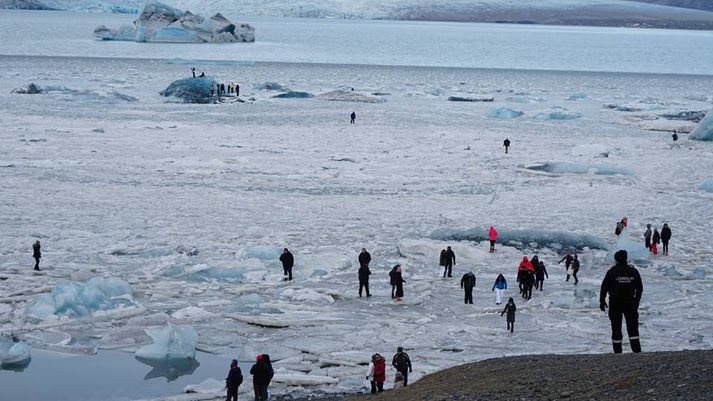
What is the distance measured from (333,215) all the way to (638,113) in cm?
2778

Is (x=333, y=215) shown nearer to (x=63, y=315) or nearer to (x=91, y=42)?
(x=63, y=315)

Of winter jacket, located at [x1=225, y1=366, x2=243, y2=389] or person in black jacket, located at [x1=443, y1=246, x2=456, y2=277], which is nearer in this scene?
winter jacket, located at [x1=225, y1=366, x2=243, y2=389]

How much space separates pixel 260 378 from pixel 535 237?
30.3 ft

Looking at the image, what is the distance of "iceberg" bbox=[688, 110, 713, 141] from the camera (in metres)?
35.3

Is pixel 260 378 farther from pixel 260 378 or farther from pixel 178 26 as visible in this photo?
pixel 178 26

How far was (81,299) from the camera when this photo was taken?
557 inches

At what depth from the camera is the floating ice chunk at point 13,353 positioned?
12.1 m

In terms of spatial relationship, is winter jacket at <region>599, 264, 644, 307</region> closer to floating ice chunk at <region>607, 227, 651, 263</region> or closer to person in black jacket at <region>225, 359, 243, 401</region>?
person in black jacket at <region>225, 359, 243, 401</region>

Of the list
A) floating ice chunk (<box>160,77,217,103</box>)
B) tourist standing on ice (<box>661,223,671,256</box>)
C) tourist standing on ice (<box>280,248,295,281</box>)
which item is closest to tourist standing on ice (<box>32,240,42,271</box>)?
tourist standing on ice (<box>280,248,295,281</box>)

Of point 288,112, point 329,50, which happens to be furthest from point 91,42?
point 288,112

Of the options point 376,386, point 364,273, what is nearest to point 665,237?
point 364,273

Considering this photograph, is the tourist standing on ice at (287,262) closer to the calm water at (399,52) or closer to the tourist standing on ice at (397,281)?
the tourist standing on ice at (397,281)

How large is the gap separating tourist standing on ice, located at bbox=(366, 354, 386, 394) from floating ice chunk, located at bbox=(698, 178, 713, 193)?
15.7m

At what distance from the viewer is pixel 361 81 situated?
69250mm
